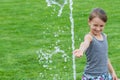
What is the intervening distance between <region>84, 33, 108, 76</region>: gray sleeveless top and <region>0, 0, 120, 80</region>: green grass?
6.48 feet

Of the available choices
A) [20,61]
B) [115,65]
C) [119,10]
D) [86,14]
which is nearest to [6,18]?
[86,14]

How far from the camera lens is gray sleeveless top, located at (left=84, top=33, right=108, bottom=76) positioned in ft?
13.4

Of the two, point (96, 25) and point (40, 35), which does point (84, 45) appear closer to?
point (96, 25)

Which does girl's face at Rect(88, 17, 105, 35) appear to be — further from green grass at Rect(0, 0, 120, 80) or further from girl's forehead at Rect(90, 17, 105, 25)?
green grass at Rect(0, 0, 120, 80)

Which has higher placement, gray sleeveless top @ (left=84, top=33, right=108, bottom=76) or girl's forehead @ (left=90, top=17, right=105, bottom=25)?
girl's forehead @ (left=90, top=17, right=105, bottom=25)

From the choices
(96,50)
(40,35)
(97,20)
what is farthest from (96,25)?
(40,35)

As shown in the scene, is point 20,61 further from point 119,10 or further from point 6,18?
point 119,10

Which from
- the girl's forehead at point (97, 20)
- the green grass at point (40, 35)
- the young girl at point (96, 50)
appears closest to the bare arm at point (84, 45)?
the young girl at point (96, 50)

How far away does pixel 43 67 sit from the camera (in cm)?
669

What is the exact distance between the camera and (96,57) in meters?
4.12

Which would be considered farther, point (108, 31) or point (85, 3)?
point (85, 3)

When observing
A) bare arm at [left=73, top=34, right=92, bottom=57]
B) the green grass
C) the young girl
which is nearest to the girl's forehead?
the young girl

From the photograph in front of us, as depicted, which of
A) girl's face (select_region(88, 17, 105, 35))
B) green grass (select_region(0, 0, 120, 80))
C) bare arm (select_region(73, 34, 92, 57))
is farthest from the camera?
green grass (select_region(0, 0, 120, 80))

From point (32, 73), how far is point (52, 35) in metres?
2.42
